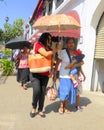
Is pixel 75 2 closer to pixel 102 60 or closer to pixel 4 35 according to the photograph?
pixel 102 60

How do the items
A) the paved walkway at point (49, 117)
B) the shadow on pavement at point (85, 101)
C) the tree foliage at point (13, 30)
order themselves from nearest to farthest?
1. the paved walkway at point (49, 117)
2. the shadow on pavement at point (85, 101)
3. the tree foliage at point (13, 30)

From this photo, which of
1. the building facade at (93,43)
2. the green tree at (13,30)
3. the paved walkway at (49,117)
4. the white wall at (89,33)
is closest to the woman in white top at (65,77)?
the paved walkway at (49,117)

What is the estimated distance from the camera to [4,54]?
30.6 m

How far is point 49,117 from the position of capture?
283 inches

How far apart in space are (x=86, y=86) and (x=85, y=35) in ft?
5.98

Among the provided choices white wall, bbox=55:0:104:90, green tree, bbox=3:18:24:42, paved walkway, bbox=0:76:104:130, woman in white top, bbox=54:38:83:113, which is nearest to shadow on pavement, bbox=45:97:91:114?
paved walkway, bbox=0:76:104:130

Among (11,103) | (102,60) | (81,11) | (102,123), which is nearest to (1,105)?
(11,103)

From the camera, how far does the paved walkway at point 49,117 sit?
6531mm

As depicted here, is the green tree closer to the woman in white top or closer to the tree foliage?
the tree foliage

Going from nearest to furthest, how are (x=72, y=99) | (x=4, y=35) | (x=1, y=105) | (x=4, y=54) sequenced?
(x=72, y=99)
(x=1, y=105)
(x=4, y=54)
(x=4, y=35)

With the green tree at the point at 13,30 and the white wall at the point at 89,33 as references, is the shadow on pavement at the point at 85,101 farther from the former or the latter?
the green tree at the point at 13,30

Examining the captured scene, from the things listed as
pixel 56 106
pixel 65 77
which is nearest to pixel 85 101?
pixel 56 106

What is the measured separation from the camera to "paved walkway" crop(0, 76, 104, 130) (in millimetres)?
6531

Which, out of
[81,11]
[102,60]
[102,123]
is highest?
[81,11]
